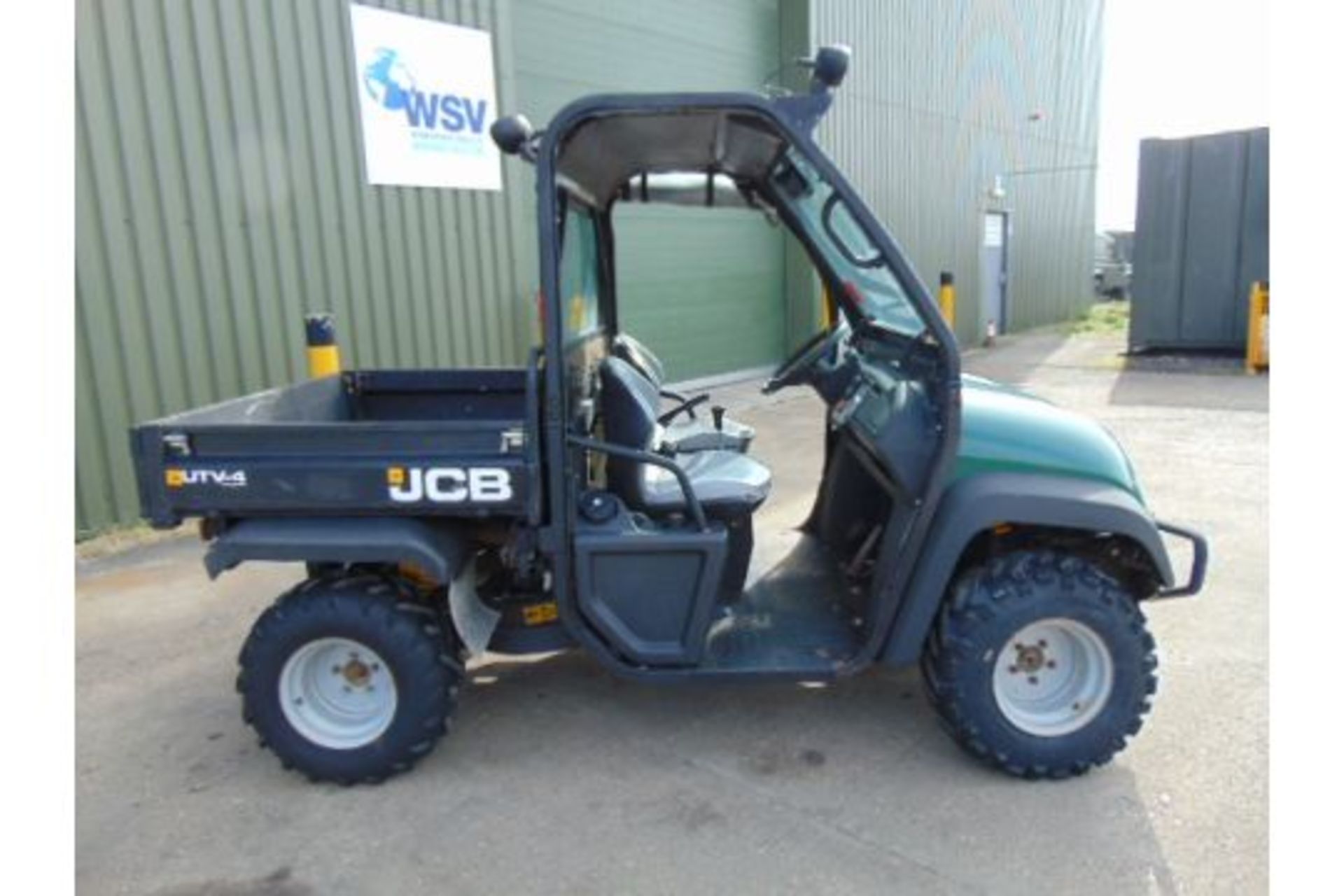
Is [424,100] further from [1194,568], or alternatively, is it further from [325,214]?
[1194,568]

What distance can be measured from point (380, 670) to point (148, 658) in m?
1.63

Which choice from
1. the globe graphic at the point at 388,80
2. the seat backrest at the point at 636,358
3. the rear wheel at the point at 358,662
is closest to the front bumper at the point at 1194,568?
the seat backrest at the point at 636,358

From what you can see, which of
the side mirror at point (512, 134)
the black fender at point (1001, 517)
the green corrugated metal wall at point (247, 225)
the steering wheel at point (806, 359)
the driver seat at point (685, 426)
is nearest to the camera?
the black fender at point (1001, 517)

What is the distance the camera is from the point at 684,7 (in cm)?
991

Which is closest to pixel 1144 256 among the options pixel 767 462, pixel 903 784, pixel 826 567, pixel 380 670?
pixel 767 462

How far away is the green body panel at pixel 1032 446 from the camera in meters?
2.88

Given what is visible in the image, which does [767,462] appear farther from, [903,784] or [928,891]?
[928,891]

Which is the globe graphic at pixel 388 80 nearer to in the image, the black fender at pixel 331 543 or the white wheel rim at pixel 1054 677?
the black fender at pixel 331 543

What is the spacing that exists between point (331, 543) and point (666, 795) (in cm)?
134

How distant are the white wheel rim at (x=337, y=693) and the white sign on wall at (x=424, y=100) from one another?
486cm

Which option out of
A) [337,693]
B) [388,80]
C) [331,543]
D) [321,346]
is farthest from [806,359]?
[388,80]

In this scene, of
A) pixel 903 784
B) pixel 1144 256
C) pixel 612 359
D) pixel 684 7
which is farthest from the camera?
pixel 1144 256

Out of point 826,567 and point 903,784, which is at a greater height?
point 826,567

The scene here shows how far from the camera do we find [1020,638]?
9.78 ft
